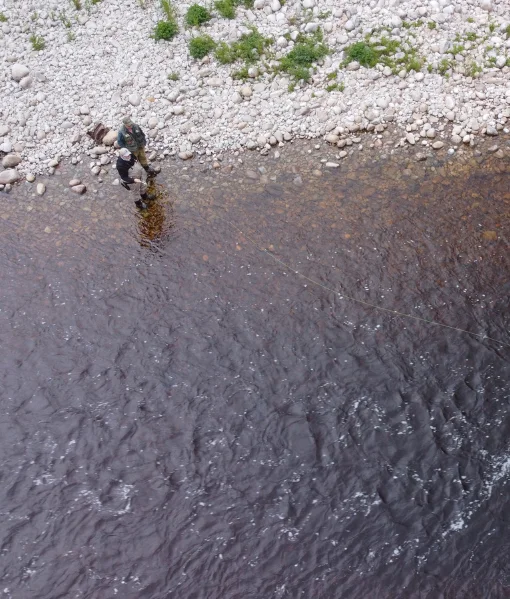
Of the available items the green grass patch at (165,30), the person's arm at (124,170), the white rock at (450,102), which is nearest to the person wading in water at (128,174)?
the person's arm at (124,170)

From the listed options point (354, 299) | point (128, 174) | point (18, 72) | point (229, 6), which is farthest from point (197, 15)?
point (354, 299)

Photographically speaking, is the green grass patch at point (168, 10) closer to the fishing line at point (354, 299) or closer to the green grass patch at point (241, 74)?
the green grass patch at point (241, 74)

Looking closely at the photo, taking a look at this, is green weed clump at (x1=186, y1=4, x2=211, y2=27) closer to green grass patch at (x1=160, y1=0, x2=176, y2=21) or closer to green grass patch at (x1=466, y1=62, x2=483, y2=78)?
green grass patch at (x1=160, y1=0, x2=176, y2=21)

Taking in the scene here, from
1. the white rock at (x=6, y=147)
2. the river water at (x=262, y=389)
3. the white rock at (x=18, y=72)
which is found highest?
the white rock at (x=18, y=72)

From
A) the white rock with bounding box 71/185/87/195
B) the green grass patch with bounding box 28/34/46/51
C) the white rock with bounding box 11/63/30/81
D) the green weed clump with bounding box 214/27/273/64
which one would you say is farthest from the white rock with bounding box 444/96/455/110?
the white rock with bounding box 11/63/30/81

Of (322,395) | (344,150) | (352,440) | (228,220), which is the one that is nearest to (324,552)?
(352,440)
